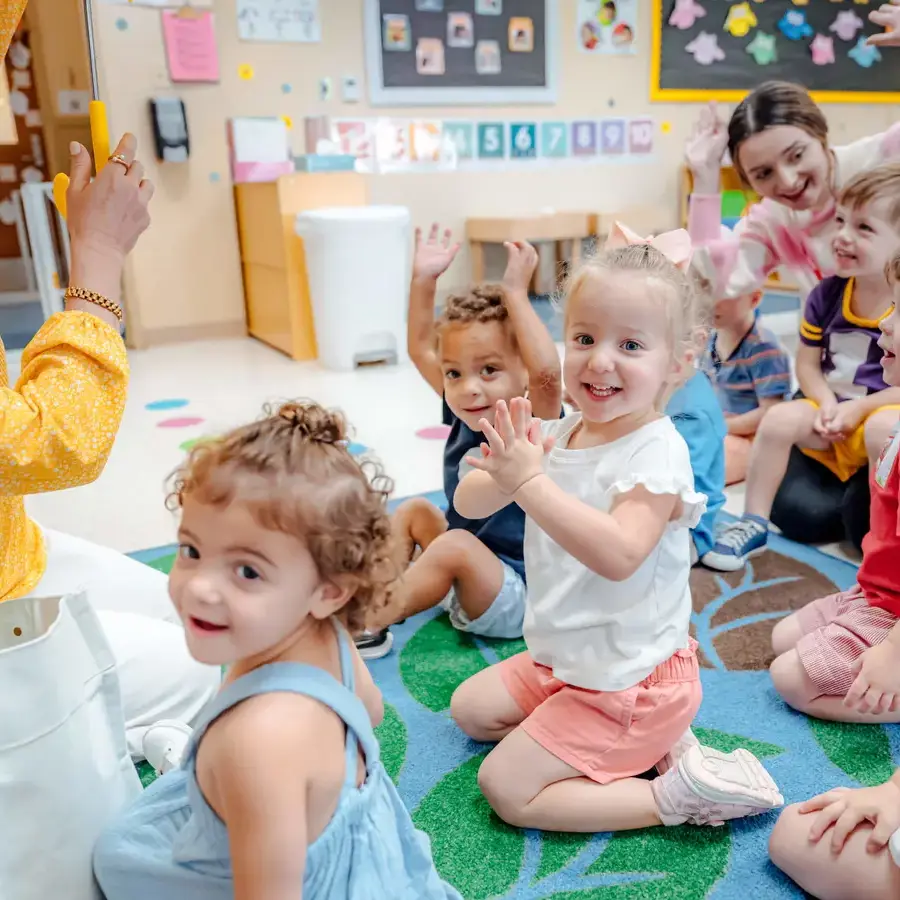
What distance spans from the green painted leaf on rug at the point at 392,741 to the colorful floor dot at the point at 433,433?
112cm

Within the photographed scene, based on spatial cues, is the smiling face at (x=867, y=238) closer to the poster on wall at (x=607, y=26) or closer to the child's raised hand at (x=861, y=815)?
the child's raised hand at (x=861, y=815)

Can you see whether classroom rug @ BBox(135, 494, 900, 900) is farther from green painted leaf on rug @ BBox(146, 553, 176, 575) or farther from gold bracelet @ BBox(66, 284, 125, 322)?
gold bracelet @ BBox(66, 284, 125, 322)

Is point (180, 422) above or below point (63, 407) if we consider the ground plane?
below

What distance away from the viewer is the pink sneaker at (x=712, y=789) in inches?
33.6

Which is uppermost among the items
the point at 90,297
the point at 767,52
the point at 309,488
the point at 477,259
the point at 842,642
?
the point at 767,52

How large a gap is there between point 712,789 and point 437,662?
1.49 ft

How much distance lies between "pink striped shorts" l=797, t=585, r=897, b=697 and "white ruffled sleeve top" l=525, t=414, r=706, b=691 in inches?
9.9

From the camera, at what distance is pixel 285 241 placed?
2.97 meters

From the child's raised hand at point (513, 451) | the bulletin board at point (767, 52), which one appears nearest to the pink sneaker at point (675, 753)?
the child's raised hand at point (513, 451)

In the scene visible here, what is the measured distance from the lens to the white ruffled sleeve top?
85 centimetres

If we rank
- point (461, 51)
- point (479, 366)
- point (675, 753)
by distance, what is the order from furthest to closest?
point (461, 51) → point (479, 366) → point (675, 753)

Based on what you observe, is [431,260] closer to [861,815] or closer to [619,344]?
[619,344]

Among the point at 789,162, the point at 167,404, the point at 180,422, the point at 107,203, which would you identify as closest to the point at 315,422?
the point at 107,203

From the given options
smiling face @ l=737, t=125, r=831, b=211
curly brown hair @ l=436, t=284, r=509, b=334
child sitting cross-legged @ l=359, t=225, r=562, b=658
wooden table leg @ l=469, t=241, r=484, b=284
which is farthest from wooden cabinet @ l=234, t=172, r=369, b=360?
curly brown hair @ l=436, t=284, r=509, b=334
